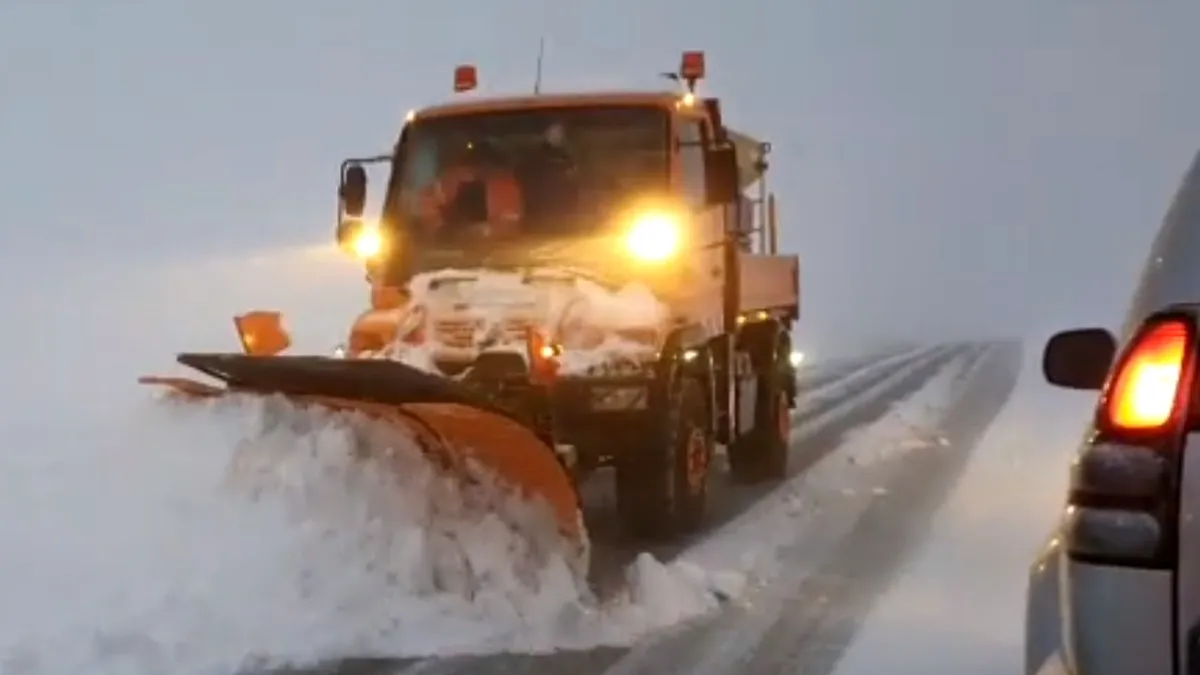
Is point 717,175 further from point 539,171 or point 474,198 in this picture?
point 474,198

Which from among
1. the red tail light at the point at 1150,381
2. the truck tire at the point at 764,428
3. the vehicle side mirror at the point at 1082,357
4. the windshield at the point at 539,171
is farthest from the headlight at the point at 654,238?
the red tail light at the point at 1150,381

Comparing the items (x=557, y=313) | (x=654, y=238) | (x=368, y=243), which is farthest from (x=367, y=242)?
(x=654, y=238)

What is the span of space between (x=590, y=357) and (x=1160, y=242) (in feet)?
18.8

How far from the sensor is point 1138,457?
2801 mm

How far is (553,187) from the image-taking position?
372 inches

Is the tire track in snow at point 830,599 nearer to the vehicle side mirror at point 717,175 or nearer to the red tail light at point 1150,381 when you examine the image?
the vehicle side mirror at point 717,175

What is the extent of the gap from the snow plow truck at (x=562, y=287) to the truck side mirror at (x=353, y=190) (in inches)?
0.6

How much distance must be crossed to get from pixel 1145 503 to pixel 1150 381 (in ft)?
0.70

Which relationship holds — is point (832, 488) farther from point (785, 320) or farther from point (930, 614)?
point (930, 614)

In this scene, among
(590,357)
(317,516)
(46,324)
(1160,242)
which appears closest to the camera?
(1160,242)

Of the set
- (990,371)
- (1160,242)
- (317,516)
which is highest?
(1160,242)

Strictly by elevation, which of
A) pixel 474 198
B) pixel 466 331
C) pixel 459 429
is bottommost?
pixel 459 429

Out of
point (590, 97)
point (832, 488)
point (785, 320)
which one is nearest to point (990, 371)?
point (785, 320)

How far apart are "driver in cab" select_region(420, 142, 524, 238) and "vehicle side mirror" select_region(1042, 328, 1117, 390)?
5834 mm
